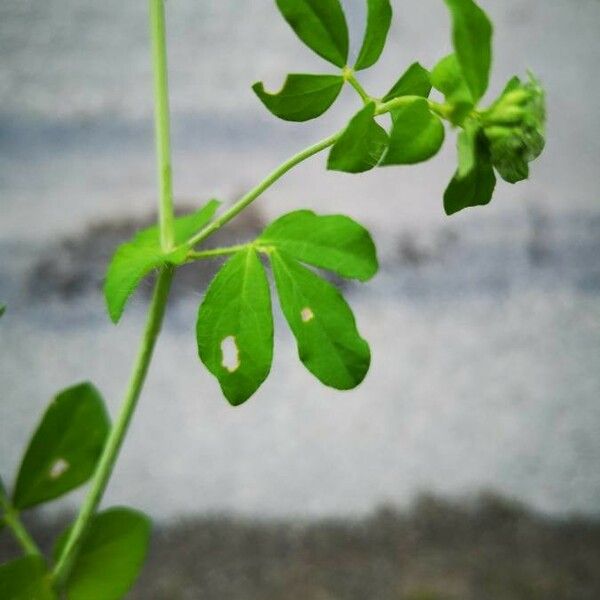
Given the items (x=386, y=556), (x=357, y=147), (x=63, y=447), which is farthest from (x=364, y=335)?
(x=357, y=147)

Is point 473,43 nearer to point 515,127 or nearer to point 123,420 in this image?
point 515,127

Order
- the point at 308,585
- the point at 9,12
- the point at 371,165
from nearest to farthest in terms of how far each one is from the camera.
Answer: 1. the point at 371,165
2. the point at 9,12
3. the point at 308,585

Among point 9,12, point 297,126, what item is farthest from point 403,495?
point 9,12

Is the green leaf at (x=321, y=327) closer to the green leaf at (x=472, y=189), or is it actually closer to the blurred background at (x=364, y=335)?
the green leaf at (x=472, y=189)

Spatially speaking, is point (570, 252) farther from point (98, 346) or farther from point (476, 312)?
point (98, 346)

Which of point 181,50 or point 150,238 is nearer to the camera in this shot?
point 150,238

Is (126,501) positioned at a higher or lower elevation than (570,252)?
lower

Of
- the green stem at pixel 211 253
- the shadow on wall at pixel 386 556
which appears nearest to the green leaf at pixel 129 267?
the green stem at pixel 211 253
